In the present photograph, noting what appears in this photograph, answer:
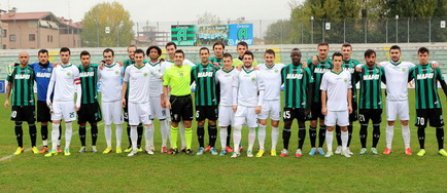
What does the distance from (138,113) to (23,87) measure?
211 cm

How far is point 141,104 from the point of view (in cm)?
872

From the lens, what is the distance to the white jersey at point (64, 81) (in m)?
8.73

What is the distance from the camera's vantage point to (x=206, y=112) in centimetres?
871

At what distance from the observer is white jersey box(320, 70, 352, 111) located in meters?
8.25

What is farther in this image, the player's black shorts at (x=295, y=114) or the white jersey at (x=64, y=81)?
the white jersey at (x=64, y=81)

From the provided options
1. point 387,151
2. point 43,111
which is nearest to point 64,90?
point 43,111

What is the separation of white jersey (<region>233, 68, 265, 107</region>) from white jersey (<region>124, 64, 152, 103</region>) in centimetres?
149

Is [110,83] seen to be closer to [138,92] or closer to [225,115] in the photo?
[138,92]

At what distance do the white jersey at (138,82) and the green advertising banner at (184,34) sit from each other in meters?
27.0

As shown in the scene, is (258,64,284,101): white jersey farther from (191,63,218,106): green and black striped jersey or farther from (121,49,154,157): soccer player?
(121,49,154,157): soccer player

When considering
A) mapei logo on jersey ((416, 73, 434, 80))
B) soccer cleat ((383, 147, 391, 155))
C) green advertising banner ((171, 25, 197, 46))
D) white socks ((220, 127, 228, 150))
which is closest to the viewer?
mapei logo on jersey ((416, 73, 434, 80))

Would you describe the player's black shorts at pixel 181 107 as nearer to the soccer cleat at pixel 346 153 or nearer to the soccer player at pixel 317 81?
the soccer player at pixel 317 81

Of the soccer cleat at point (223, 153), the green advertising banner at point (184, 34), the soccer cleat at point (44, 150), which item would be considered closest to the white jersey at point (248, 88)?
the soccer cleat at point (223, 153)

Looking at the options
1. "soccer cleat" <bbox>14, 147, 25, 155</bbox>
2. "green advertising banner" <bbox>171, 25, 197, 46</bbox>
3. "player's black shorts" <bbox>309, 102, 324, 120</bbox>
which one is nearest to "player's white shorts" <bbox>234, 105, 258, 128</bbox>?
"player's black shorts" <bbox>309, 102, 324, 120</bbox>
